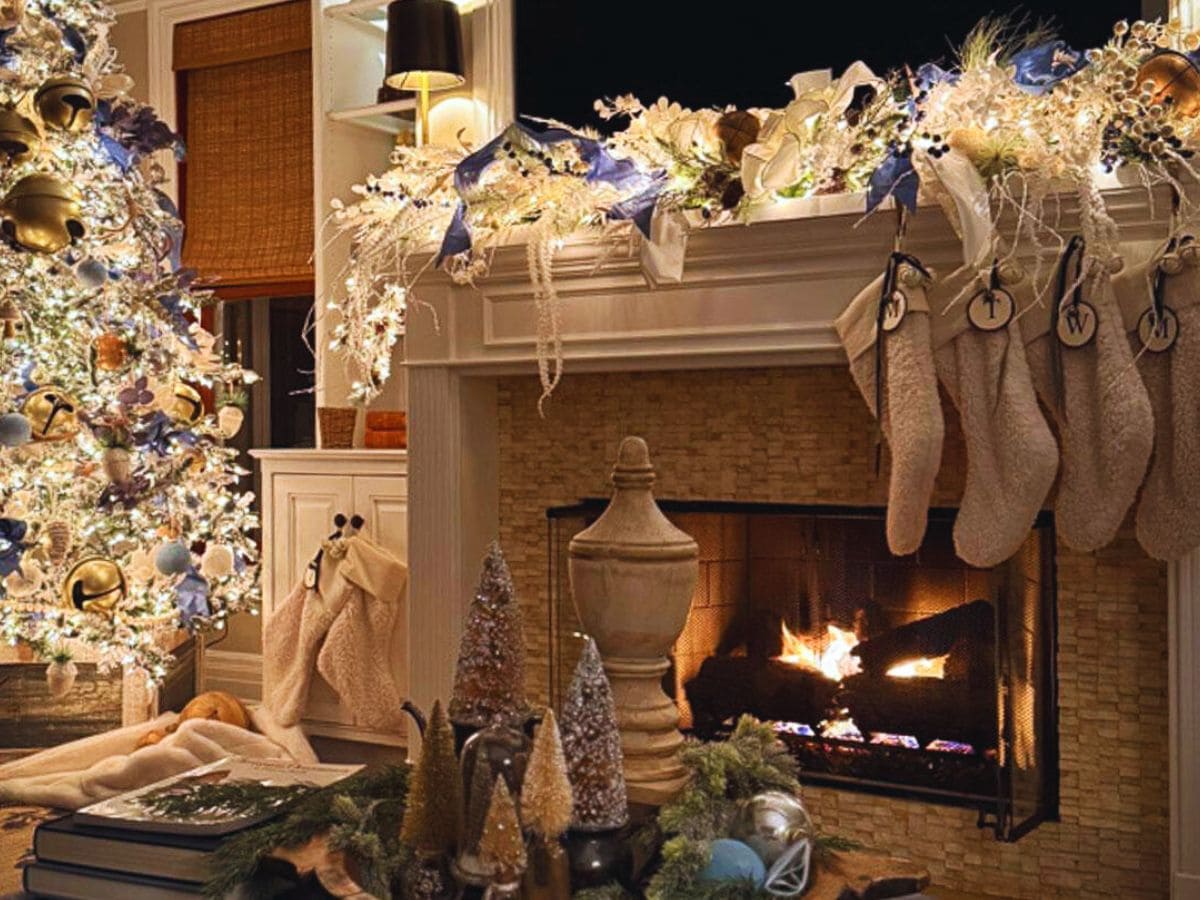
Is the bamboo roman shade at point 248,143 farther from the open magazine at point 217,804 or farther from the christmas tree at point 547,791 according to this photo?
the christmas tree at point 547,791

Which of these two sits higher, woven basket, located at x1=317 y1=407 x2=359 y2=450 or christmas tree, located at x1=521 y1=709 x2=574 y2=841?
woven basket, located at x1=317 y1=407 x2=359 y2=450

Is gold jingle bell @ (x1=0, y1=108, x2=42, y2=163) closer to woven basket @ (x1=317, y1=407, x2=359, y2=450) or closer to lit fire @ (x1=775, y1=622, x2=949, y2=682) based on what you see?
woven basket @ (x1=317, y1=407, x2=359, y2=450)

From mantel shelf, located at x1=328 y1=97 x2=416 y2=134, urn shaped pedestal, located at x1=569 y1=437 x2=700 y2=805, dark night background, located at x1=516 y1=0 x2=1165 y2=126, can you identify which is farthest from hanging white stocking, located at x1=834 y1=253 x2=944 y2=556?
mantel shelf, located at x1=328 y1=97 x2=416 y2=134

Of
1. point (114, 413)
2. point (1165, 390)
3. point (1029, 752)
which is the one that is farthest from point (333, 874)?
point (114, 413)

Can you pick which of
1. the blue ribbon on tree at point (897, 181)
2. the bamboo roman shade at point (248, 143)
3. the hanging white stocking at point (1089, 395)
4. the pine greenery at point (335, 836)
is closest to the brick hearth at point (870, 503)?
the hanging white stocking at point (1089, 395)

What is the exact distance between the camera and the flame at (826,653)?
104 inches

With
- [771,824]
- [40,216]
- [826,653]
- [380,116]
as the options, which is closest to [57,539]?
[40,216]

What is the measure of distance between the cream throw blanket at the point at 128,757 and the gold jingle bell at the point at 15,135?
1.39 m

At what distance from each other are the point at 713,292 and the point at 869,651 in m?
0.76

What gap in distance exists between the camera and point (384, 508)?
372 centimetres

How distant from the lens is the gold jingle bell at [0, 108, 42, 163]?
2.63 metres

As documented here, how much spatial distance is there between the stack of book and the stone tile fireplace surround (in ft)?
4.88

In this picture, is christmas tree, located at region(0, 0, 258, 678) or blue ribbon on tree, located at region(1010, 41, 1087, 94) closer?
blue ribbon on tree, located at region(1010, 41, 1087, 94)

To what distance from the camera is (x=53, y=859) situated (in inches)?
46.9
